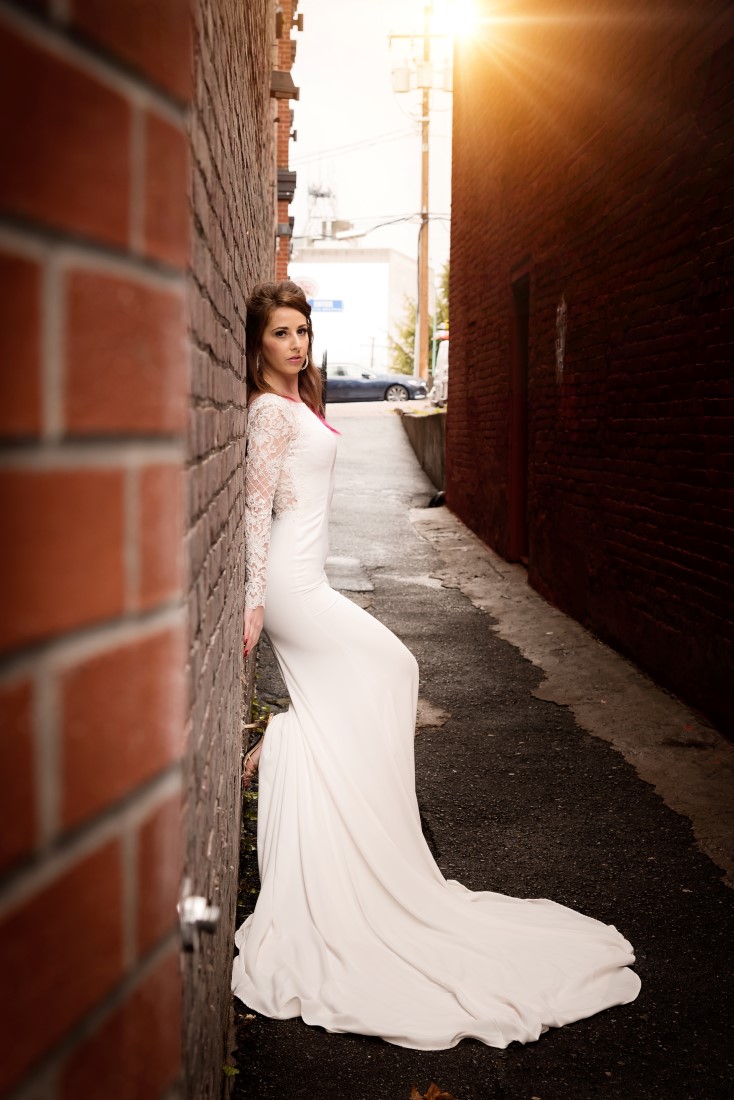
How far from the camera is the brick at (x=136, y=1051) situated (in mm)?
700

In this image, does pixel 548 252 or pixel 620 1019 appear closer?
pixel 620 1019

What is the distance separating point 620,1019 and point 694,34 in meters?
5.38

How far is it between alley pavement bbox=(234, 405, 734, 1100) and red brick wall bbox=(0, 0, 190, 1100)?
2276 millimetres

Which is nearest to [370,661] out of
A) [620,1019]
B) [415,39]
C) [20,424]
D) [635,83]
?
[620,1019]

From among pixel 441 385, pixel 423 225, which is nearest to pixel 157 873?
pixel 441 385

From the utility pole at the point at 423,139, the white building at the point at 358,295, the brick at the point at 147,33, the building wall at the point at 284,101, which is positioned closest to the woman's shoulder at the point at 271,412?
the brick at the point at 147,33

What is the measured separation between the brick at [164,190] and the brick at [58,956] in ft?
1.46

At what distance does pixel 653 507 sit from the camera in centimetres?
674

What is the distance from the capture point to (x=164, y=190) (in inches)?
30.5

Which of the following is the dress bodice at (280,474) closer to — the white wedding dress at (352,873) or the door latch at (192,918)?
the white wedding dress at (352,873)

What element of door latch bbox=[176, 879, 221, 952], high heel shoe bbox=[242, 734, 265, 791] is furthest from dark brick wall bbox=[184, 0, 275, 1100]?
high heel shoe bbox=[242, 734, 265, 791]

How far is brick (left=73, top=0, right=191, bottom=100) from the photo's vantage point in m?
0.67

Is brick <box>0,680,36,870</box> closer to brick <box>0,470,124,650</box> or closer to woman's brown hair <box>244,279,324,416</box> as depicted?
brick <box>0,470,124,650</box>

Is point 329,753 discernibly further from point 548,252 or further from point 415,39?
point 415,39
